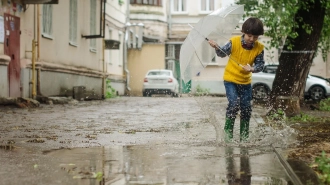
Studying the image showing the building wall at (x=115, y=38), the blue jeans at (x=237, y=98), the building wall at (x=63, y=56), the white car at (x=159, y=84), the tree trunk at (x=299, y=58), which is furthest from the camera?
the white car at (x=159, y=84)

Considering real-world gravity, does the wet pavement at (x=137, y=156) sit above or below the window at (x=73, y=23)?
below

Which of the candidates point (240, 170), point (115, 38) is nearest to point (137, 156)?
point (240, 170)

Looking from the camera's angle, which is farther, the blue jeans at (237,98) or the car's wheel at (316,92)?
the car's wheel at (316,92)

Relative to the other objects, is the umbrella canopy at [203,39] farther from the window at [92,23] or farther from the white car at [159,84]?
the white car at [159,84]

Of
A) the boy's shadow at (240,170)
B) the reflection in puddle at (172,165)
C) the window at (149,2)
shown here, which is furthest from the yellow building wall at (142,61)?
the boy's shadow at (240,170)

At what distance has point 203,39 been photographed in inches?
302

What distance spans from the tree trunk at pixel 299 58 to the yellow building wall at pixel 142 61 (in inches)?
1074

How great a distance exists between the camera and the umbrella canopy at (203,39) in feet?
25.2

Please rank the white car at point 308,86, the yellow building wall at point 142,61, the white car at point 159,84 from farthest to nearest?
the yellow building wall at point 142,61, the white car at point 159,84, the white car at point 308,86

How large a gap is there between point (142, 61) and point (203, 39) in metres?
34.9

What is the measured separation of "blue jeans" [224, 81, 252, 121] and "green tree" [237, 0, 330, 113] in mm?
6418

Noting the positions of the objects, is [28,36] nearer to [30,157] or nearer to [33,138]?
[33,138]

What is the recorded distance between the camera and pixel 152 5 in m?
42.0

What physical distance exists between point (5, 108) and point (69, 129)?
20.8 feet
